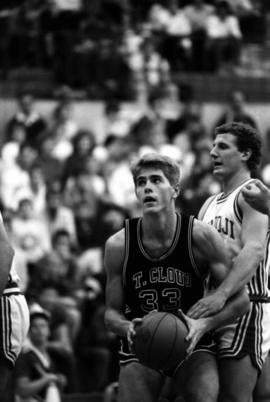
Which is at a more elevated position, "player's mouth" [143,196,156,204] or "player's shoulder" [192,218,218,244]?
"player's mouth" [143,196,156,204]

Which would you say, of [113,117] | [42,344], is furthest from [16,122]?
[42,344]

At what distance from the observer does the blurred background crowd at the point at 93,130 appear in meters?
14.0

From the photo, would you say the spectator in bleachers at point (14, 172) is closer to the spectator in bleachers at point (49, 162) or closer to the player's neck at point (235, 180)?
the spectator in bleachers at point (49, 162)

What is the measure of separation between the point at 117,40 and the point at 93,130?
1.91 m

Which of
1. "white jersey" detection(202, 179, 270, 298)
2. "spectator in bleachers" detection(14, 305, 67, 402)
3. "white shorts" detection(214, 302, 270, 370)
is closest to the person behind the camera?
"white shorts" detection(214, 302, 270, 370)

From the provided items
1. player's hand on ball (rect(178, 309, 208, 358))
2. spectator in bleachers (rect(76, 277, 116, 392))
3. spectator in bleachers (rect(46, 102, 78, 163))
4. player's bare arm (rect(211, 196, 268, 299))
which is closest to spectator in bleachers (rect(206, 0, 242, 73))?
spectator in bleachers (rect(46, 102, 78, 163))

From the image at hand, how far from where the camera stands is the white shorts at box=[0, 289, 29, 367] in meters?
7.95

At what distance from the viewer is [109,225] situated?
51.8 feet

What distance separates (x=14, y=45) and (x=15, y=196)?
4415 mm

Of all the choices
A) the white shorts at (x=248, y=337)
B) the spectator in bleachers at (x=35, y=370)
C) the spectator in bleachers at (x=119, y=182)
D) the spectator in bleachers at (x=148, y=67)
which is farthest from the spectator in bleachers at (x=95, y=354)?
the spectator in bleachers at (x=148, y=67)

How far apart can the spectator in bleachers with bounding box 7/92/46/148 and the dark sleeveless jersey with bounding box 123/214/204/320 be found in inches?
371

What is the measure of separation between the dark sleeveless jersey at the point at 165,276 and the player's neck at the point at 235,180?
2.07ft

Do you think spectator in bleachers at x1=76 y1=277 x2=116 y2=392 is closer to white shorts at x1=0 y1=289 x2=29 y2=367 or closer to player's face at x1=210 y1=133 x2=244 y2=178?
player's face at x1=210 y1=133 x2=244 y2=178

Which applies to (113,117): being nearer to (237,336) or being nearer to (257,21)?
(257,21)
